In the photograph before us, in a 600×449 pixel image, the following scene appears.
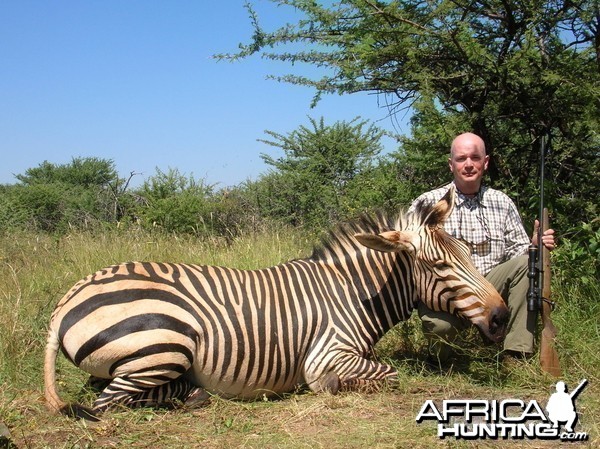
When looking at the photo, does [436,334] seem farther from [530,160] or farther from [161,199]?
[161,199]

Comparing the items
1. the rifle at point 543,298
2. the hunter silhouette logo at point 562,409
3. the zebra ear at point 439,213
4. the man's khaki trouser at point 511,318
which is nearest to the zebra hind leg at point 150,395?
the man's khaki trouser at point 511,318

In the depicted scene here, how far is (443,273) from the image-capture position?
Answer: 3.81 metres

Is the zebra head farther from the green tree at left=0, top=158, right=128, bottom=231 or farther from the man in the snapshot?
the green tree at left=0, top=158, right=128, bottom=231

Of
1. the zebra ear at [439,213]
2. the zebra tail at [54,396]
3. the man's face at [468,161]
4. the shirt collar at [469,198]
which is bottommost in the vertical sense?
the zebra tail at [54,396]

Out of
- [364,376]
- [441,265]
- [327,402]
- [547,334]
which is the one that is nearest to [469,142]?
[441,265]

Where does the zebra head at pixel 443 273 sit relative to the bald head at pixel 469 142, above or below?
below

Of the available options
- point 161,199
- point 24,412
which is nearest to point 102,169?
point 161,199

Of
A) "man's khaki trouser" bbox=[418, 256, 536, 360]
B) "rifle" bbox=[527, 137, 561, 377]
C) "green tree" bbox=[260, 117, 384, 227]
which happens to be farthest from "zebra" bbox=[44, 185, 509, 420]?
"green tree" bbox=[260, 117, 384, 227]

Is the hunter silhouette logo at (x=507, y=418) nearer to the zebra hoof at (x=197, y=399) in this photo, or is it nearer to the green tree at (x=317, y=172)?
the zebra hoof at (x=197, y=399)

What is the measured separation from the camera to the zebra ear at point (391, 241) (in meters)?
3.70

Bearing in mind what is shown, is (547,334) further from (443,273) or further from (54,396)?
(54,396)

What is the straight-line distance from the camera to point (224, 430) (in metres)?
3.34

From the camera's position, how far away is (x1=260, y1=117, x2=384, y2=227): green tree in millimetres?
10969

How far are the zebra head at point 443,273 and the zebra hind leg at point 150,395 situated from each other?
136 centimetres
